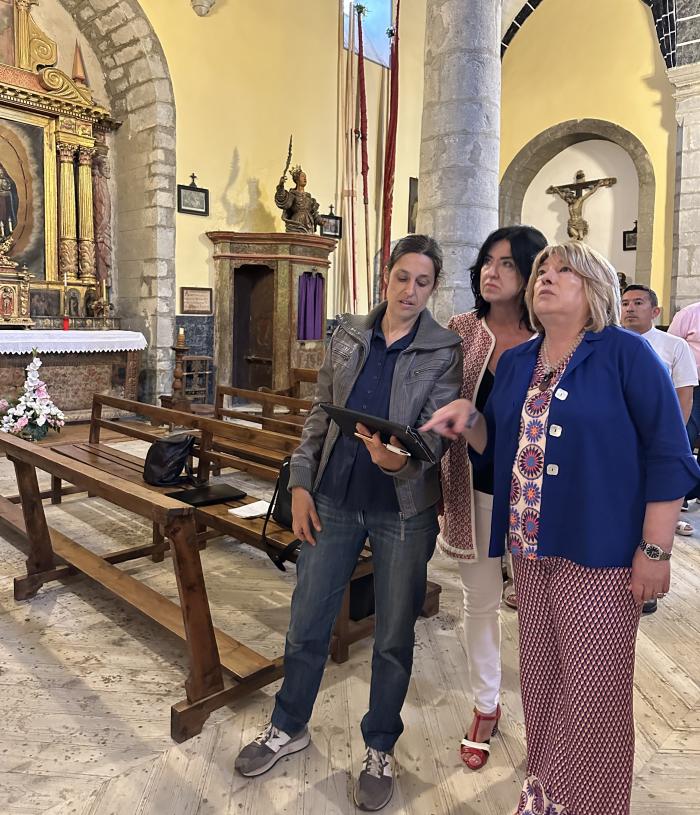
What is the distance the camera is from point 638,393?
5.01ft

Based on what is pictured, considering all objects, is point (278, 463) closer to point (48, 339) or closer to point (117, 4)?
point (48, 339)

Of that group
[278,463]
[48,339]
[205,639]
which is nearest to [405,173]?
[48,339]

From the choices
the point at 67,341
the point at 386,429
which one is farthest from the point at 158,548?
the point at 67,341

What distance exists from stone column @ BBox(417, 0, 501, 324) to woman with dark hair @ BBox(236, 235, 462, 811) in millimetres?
2700

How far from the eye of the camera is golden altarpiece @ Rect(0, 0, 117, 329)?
25.1ft

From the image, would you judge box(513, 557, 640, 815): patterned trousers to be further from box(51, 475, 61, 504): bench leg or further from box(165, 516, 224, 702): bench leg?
box(51, 475, 61, 504): bench leg

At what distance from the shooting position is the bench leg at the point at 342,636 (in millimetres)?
2693

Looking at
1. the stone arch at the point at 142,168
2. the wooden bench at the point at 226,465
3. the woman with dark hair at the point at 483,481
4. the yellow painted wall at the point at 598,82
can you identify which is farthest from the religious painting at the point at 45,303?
the yellow painted wall at the point at 598,82

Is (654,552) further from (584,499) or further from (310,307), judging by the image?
(310,307)

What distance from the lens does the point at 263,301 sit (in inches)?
373

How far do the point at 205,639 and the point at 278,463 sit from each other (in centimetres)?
156

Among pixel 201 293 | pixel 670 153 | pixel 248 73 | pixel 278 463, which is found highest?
pixel 248 73

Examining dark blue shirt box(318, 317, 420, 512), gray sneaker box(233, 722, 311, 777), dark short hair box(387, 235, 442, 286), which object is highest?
dark short hair box(387, 235, 442, 286)

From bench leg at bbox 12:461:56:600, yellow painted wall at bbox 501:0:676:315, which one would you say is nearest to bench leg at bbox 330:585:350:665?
bench leg at bbox 12:461:56:600
